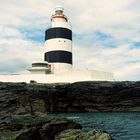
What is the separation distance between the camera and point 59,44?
4853cm

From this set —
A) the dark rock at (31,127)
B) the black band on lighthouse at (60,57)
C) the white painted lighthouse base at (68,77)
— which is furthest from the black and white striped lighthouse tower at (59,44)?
the dark rock at (31,127)

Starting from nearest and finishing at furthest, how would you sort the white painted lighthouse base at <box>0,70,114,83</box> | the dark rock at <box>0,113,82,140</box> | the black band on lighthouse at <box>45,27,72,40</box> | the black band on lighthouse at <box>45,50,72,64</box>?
1. the dark rock at <box>0,113,82,140</box>
2. the white painted lighthouse base at <box>0,70,114,83</box>
3. the black band on lighthouse at <box>45,50,72,64</box>
4. the black band on lighthouse at <box>45,27,72,40</box>

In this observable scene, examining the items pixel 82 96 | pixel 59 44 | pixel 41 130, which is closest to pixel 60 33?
pixel 59 44

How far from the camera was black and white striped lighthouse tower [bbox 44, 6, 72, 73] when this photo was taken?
4781cm

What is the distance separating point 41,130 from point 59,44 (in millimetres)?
33075

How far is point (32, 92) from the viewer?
141 feet

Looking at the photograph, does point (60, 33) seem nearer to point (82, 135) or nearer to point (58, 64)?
point (58, 64)

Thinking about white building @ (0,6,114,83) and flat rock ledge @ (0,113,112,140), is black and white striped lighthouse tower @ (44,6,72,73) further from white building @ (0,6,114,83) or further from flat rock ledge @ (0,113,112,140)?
flat rock ledge @ (0,113,112,140)

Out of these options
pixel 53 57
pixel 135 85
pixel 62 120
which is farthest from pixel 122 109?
pixel 62 120

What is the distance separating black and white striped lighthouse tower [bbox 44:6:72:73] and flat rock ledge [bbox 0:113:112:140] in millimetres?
30225

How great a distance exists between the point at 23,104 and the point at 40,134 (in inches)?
936

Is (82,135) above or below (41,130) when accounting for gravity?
below

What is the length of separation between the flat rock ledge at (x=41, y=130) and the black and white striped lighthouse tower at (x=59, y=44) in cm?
3023

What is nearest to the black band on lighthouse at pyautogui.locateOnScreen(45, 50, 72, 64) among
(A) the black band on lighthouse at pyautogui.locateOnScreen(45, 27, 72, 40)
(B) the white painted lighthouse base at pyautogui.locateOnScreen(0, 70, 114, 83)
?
(B) the white painted lighthouse base at pyautogui.locateOnScreen(0, 70, 114, 83)
